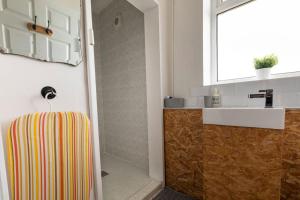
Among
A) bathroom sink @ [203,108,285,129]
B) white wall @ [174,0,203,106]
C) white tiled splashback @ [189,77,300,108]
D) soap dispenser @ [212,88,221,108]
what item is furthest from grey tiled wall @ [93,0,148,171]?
bathroom sink @ [203,108,285,129]

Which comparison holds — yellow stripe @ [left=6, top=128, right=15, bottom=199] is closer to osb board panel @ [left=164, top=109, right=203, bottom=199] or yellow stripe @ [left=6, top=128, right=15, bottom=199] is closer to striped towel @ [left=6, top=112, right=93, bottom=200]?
striped towel @ [left=6, top=112, right=93, bottom=200]

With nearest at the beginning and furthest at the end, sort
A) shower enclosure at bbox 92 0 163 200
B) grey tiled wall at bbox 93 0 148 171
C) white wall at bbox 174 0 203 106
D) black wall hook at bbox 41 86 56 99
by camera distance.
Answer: black wall hook at bbox 41 86 56 99 < white wall at bbox 174 0 203 106 < shower enclosure at bbox 92 0 163 200 < grey tiled wall at bbox 93 0 148 171

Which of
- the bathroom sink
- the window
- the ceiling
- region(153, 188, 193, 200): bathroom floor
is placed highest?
the ceiling

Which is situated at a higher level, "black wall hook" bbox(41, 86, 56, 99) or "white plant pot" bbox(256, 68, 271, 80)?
"white plant pot" bbox(256, 68, 271, 80)

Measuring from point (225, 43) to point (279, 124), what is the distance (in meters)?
1.01

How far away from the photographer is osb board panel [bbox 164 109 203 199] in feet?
3.88

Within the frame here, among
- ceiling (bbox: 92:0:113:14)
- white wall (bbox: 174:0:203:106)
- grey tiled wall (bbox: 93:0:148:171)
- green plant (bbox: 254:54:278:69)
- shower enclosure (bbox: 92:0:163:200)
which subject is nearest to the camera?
green plant (bbox: 254:54:278:69)

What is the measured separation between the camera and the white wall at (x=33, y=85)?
56cm

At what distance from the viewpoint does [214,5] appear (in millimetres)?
1438

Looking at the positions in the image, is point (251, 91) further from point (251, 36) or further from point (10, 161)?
point (10, 161)

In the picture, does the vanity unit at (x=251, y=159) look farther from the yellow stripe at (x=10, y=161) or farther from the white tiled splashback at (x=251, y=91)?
the yellow stripe at (x=10, y=161)

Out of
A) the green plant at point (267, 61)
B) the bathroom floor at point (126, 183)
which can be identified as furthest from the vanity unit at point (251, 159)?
the bathroom floor at point (126, 183)

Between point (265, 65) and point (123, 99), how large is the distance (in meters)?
1.60

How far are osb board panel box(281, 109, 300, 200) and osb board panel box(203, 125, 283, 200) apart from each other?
16cm
